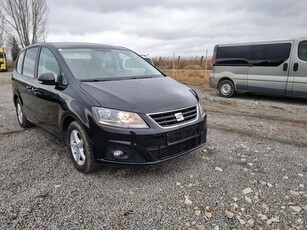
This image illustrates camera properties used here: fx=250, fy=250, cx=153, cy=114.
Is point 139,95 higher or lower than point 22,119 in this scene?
higher

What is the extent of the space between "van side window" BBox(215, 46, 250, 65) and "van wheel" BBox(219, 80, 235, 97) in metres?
0.71

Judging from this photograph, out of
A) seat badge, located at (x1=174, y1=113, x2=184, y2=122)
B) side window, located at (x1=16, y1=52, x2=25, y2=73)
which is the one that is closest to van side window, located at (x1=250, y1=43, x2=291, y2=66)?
seat badge, located at (x1=174, y1=113, x2=184, y2=122)

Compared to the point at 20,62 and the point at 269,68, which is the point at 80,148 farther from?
the point at 269,68

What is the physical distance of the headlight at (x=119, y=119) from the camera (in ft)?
8.91

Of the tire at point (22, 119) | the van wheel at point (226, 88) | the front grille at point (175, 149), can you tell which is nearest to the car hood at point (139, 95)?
the front grille at point (175, 149)

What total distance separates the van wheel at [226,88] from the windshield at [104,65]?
→ 548 centimetres

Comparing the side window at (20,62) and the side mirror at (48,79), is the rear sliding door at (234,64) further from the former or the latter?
the side mirror at (48,79)

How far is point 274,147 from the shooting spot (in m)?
4.09

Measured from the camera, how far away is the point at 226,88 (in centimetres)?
913

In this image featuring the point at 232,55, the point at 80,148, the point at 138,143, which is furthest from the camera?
the point at 232,55

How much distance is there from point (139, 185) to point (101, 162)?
Result: 0.52m

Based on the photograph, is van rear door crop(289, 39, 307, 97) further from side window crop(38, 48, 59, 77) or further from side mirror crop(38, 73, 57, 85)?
side mirror crop(38, 73, 57, 85)

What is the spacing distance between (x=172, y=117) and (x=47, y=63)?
2.20 meters

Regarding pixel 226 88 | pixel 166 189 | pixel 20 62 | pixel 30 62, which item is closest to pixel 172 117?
pixel 166 189
